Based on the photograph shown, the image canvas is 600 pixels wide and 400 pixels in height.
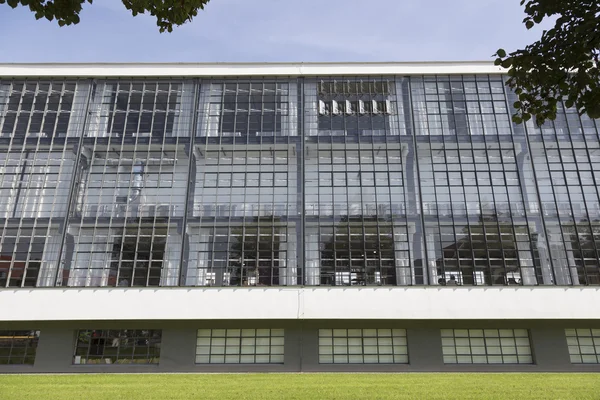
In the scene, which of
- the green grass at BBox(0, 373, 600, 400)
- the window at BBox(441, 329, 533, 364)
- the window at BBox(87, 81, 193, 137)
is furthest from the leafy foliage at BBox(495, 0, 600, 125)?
the window at BBox(87, 81, 193, 137)

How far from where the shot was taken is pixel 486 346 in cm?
2439

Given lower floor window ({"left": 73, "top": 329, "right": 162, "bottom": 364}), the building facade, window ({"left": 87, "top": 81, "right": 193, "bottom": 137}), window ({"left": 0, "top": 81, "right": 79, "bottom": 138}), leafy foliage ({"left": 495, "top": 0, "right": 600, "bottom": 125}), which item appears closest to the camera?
leafy foliage ({"left": 495, "top": 0, "right": 600, "bottom": 125})

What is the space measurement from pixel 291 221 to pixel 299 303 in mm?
5061

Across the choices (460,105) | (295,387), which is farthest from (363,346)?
(460,105)

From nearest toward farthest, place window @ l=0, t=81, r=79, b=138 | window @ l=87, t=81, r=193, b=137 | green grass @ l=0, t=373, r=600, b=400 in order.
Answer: green grass @ l=0, t=373, r=600, b=400, window @ l=0, t=81, r=79, b=138, window @ l=87, t=81, r=193, b=137

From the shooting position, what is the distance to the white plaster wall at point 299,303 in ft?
76.0

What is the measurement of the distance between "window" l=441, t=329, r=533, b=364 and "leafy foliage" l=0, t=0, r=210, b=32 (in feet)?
71.2

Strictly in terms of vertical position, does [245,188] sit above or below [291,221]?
above

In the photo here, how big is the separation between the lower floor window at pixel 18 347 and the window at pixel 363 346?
15.6 meters

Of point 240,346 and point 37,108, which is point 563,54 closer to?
point 240,346

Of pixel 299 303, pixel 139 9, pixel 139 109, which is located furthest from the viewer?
pixel 139 109

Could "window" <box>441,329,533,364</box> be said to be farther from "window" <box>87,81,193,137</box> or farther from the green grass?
"window" <box>87,81,193,137</box>

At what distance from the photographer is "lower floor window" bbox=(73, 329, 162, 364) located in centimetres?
2380

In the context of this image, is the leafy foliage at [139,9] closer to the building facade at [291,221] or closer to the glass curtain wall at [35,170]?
the building facade at [291,221]
